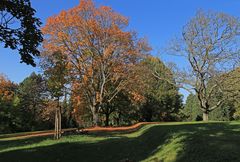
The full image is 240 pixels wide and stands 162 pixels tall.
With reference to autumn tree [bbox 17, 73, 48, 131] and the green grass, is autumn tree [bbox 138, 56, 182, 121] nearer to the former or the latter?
autumn tree [bbox 17, 73, 48, 131]

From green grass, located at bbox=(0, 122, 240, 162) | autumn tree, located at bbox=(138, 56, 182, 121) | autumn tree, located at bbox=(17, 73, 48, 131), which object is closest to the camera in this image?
green grass, located at bbox=(0, 122, 240, 162)

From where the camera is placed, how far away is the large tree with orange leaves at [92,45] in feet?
118

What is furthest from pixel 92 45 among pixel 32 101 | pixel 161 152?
pixel 32 101

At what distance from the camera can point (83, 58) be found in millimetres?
37000

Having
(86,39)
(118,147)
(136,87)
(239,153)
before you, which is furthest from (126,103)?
(239,153)

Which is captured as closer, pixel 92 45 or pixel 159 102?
pixel 92 45

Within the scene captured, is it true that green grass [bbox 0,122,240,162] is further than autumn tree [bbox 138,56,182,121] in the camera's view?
No

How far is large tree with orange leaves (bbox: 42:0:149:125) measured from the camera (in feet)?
118

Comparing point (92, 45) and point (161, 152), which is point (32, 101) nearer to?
point (92, 45)

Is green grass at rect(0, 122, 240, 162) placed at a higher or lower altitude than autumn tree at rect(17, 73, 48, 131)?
lower

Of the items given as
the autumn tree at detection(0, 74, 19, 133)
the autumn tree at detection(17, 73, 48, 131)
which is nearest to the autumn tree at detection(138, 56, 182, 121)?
the autumn tree at detection(17, 73, 48, 131)

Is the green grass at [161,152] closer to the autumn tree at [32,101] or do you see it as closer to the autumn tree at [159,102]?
the autumn tree at [32,101]

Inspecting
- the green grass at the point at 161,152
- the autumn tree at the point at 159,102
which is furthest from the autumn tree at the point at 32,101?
the green grass at the point at 161,152

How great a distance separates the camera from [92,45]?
36344mm
